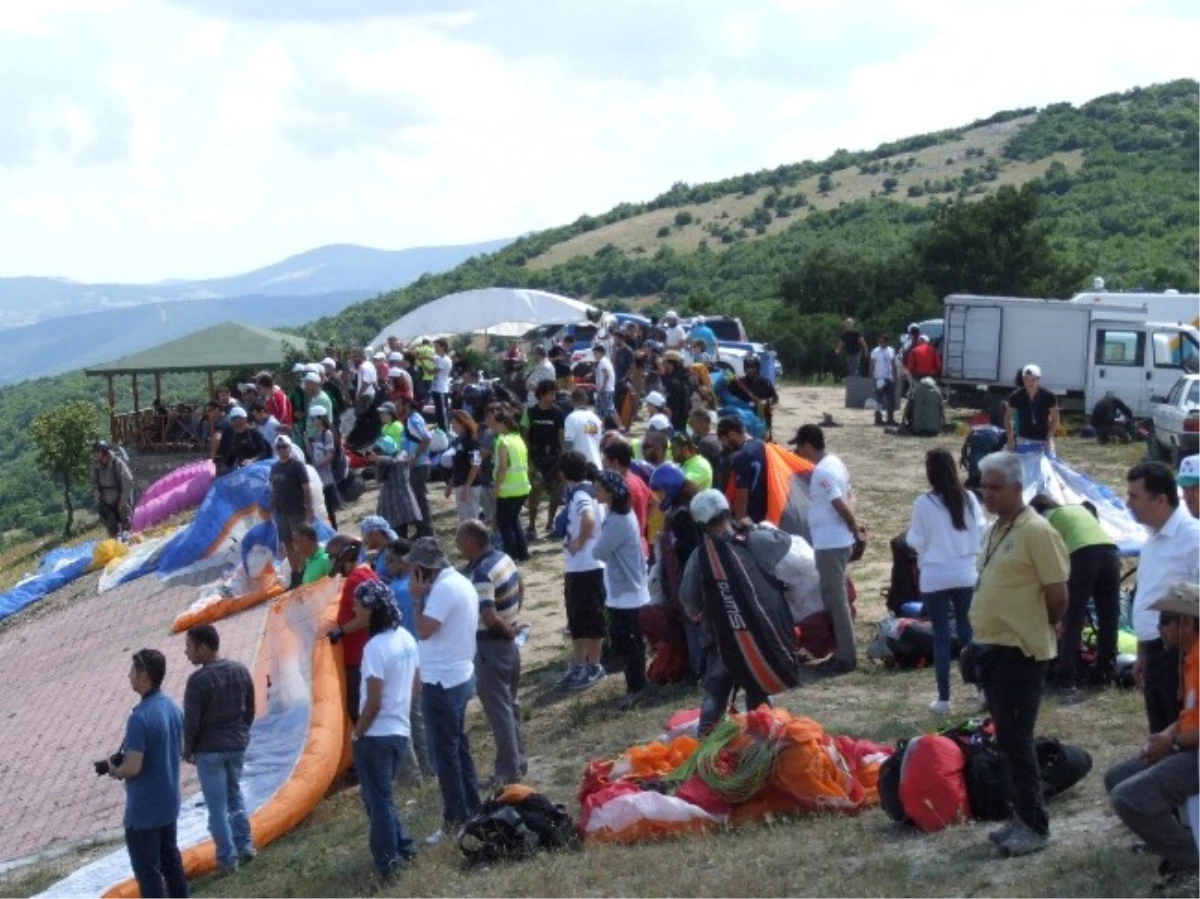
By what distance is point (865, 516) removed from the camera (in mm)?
18062

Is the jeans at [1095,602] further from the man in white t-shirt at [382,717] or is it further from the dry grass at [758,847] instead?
the man in white t-shirt at [382,717]

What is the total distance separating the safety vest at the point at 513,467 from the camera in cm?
1522

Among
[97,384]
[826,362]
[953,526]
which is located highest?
[953,526]

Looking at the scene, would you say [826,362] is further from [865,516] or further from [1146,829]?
[1146,829]

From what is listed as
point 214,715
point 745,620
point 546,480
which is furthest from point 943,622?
point 546,480

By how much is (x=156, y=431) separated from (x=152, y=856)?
76.5ft

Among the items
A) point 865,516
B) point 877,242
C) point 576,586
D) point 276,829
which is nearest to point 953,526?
point 576,586

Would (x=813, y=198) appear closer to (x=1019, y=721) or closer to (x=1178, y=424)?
(x=1178, y=424)

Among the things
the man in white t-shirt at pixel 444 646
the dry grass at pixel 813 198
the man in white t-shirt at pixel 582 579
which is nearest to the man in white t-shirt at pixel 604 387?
the man in white t-shirt at pixel 582 579

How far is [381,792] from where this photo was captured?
8773 millimetres

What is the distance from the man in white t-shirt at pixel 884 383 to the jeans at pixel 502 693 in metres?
17.3

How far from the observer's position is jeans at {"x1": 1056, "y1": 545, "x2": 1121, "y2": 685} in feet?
32.7

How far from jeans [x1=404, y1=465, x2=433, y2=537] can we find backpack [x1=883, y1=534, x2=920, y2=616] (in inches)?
241

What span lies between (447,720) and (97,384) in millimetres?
93663
